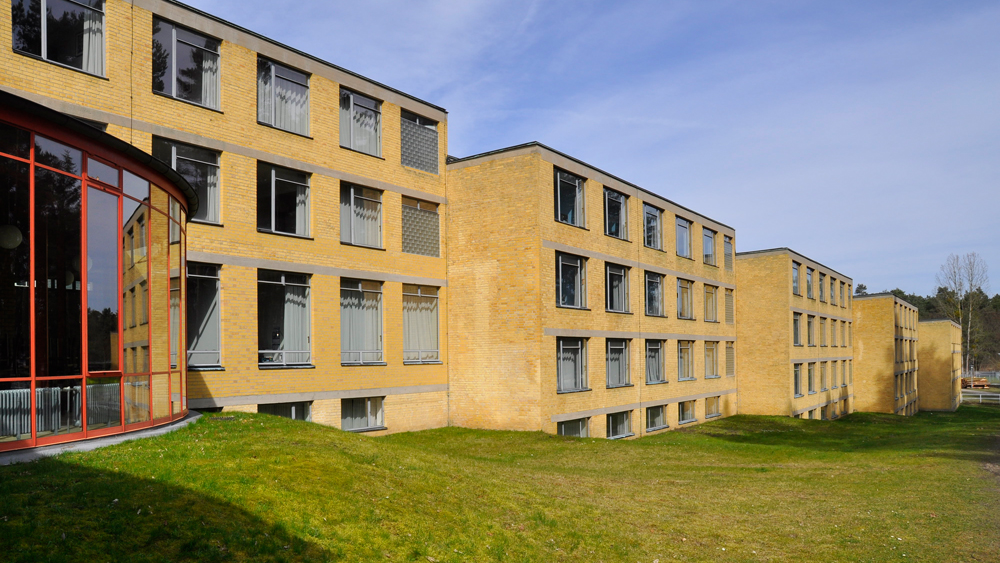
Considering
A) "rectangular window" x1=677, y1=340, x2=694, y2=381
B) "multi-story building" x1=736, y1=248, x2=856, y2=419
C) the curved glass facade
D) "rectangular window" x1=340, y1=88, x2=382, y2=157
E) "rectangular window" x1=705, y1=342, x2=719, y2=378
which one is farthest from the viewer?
"multi-story building" x1=736, y1=248, x2=856, y2=419

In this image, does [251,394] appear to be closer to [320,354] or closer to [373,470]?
[320,354]

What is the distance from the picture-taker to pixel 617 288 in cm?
3134

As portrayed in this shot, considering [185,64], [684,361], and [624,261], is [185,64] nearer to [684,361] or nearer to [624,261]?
[624,261]

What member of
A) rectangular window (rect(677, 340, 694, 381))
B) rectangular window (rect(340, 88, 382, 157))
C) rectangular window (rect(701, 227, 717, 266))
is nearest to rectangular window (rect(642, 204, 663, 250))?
rectangular window (rect(677, 340, 694, 381))

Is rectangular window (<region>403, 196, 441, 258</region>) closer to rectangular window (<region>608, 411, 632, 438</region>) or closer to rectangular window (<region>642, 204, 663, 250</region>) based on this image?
rectangular window (<region>608, 411, 632, 438</region>)

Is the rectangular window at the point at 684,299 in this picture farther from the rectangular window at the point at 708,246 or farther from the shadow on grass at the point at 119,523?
the shadow on grass at the point at 119,523

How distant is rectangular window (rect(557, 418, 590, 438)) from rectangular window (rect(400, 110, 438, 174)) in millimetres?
10190

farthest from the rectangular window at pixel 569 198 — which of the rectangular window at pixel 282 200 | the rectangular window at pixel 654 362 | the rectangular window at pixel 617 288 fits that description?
the rectangular window at pixel 282 200

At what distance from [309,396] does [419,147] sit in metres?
9.65

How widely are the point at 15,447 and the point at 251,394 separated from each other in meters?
10.1

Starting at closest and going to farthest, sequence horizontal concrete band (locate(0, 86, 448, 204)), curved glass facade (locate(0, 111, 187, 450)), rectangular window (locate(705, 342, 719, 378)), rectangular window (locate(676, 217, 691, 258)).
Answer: curved glass facade (locate(0, 111, 187, 450)) → horizontal concrete band (locate(0, 86, 448, 204)) → rectangular window (locate(676, 217, 691, 258)) → rectangular window (locate(705, 342, 719, 378))

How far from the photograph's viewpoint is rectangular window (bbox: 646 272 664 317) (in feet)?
112

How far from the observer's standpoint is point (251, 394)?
20141mm

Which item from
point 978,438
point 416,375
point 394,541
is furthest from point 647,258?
point 394,541
